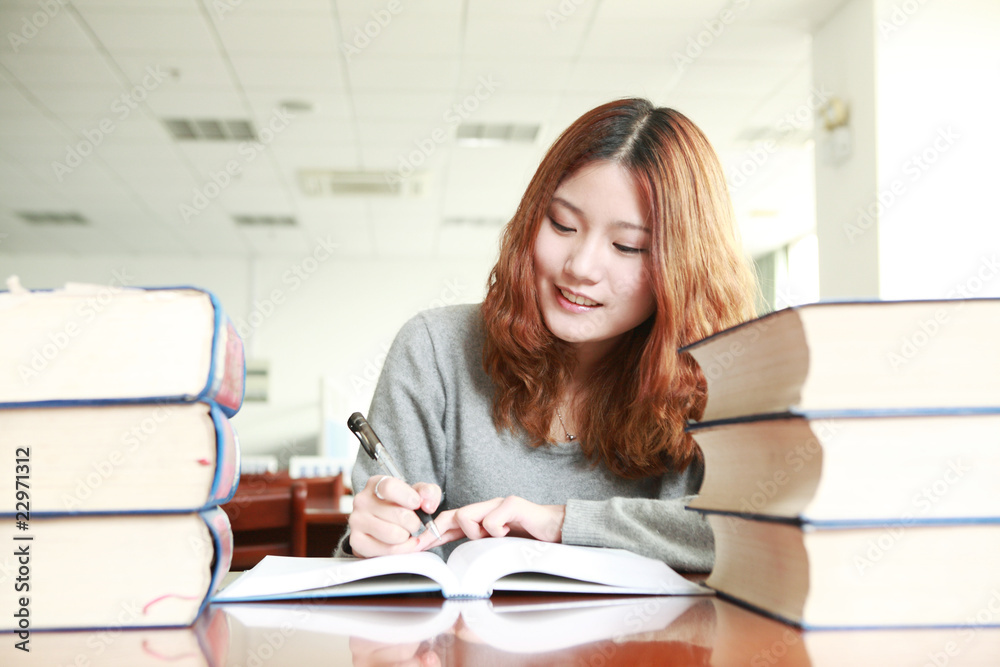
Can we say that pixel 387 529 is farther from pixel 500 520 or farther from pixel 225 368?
pixel 225 368

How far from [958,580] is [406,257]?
8077mm

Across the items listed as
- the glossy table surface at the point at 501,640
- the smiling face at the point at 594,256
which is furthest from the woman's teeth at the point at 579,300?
the glossy table surface at the point at 501,640

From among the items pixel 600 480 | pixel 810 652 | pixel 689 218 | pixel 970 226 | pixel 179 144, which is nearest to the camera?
pixel 810 652

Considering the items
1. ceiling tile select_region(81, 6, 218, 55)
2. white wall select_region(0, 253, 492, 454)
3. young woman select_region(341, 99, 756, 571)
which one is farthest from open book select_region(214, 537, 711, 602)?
white wall select_region(0, 253, 492, 454)

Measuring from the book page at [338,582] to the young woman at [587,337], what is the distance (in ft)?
0.89

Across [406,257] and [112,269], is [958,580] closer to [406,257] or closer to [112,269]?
[406,257]

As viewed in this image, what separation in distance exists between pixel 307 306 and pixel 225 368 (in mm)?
8137

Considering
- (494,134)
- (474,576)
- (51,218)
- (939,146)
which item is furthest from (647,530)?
(51,218)

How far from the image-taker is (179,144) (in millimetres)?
5117

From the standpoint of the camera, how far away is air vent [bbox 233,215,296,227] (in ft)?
22.4

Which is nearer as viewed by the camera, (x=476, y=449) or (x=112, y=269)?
(x=476, y=449)

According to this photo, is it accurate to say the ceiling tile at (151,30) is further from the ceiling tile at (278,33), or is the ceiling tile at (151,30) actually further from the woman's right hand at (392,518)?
the woman's right hand at (392,518)

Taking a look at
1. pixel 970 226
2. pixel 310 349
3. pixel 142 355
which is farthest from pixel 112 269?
pixel 142 355

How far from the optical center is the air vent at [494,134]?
5.00m
